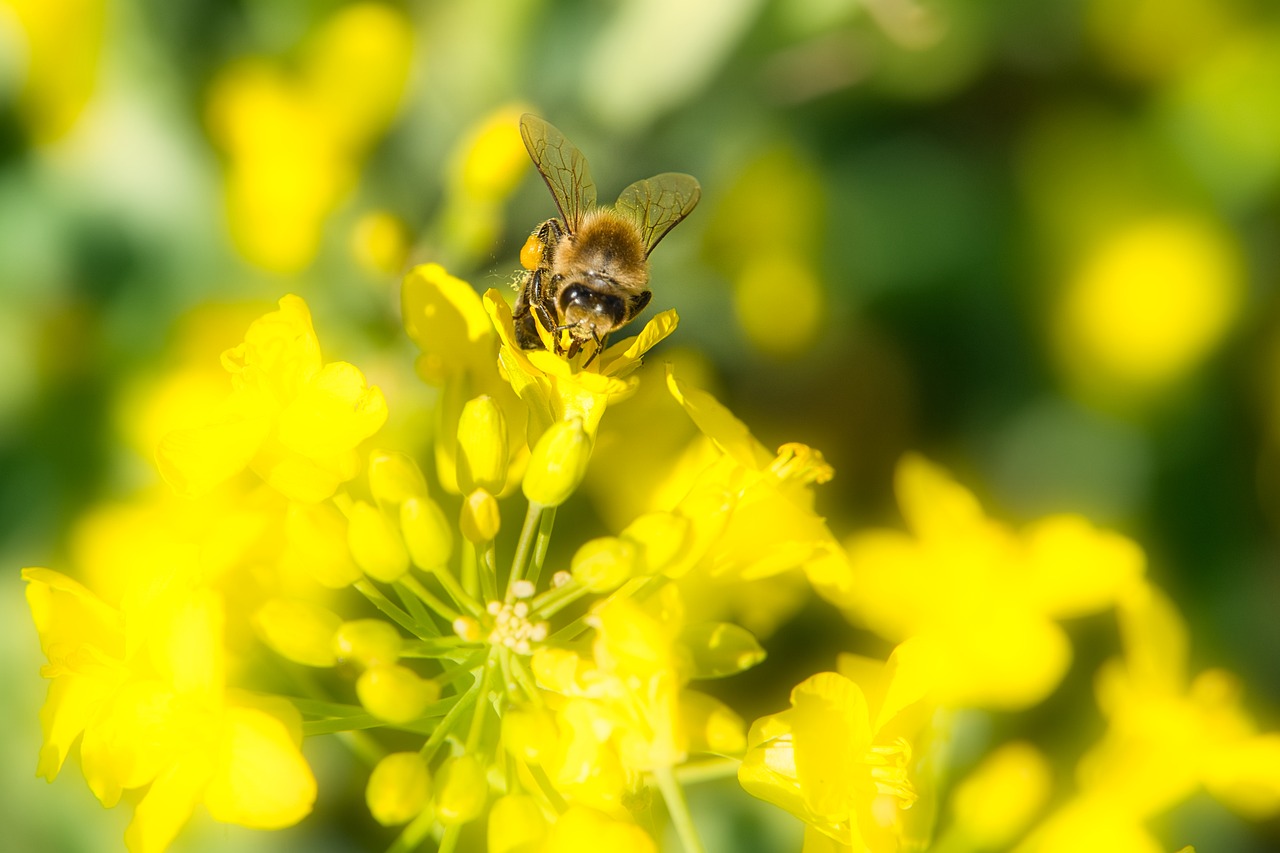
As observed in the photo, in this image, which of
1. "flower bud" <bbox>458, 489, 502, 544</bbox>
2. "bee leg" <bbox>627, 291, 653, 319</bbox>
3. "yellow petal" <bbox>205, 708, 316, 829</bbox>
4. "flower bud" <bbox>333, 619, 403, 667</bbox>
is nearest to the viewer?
"yellow petal" <bbox>205, 708, 316, 829</bbox>

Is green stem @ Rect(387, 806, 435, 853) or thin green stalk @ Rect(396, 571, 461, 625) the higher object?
thin green stalk @ Rect(396, 571, 461, 625)

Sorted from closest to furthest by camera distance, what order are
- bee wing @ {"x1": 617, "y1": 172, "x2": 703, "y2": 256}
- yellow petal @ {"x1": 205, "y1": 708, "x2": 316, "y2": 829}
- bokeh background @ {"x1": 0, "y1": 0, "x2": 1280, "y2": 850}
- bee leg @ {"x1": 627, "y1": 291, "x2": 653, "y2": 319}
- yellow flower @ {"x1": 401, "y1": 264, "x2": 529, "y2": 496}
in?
yellow petal @ {"x1": 205, "y1": 708, "x2": 316, "y2": 829}, yellow flower @ {"x1": 401, "y1": 264, "x2": 529, "y2": 496}, bee leg @ {"x1": 627, "y1": 291, "x2": 653, "y2": 319}, bee wing @ {"x1": 617, "y1": 172, "x2": 703, "y2": 256}, bokeh background @ {"x1": 0, "y1": 0, "x2": 1280, "y2": 850}

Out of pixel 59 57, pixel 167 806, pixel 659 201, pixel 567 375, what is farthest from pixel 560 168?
pixel 59 57

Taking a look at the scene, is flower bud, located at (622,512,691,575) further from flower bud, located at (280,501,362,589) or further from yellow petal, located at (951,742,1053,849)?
yellow petal, located at (951,742,1053,849)

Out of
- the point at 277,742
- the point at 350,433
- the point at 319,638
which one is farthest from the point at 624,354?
the point at 277,742

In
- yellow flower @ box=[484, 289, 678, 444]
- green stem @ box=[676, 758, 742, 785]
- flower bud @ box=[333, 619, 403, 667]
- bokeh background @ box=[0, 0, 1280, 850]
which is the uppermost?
bokeh background @ box=[0, 0, 1280, 850]

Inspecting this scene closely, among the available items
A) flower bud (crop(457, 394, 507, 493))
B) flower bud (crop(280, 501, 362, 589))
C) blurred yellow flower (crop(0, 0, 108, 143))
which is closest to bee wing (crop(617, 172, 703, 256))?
flower bud (crop(457, 394, 507, 493))
